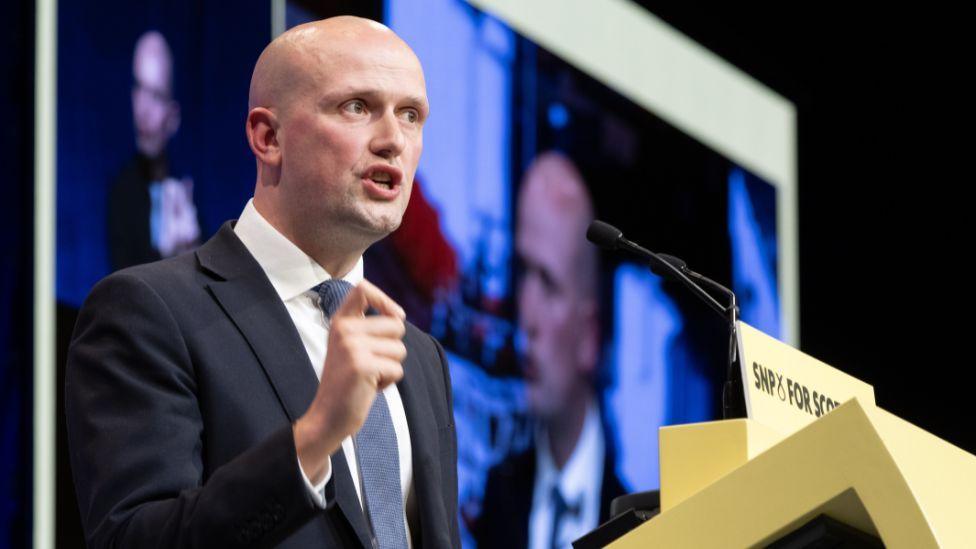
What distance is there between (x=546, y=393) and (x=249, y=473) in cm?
287

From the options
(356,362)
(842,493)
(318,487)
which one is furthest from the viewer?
(318,487)

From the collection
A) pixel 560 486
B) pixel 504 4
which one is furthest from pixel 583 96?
pixel 560 486

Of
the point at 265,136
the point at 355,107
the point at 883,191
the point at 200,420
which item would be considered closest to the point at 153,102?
the point at 265,136

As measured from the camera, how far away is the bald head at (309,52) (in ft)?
6.76

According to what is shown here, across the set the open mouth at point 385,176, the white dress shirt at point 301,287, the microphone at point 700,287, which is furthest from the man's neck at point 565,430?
the open mouth at point 385,176

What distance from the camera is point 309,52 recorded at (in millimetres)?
2068

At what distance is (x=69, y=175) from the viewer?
3.22 m

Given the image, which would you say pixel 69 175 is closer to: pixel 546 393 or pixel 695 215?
pixel 546 393

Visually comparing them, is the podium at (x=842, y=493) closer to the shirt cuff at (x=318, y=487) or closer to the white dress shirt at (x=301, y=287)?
the shirt cuff at (x=318, y=487)

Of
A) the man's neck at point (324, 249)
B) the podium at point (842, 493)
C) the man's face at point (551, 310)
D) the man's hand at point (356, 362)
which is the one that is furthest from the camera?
the man's face at point (551, 310)

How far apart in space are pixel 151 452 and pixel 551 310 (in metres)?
2.85

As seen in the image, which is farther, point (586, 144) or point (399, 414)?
point (586, 144)

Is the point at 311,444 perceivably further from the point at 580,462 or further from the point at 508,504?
Result: the point at 580,462

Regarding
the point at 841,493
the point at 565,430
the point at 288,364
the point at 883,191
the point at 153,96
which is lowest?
the point at 841,493
